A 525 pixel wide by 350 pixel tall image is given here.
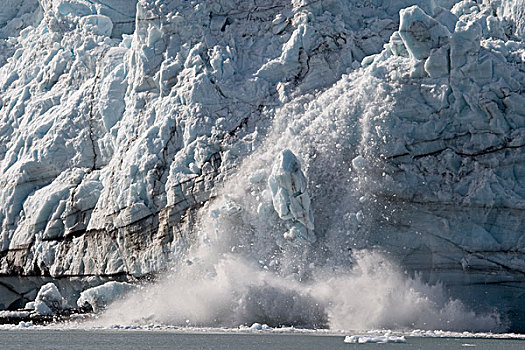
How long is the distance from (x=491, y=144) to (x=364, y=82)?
4.17 metres

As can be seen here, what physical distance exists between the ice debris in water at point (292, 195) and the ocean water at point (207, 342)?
132 inches

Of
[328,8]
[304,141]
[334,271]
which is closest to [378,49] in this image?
[328,8]

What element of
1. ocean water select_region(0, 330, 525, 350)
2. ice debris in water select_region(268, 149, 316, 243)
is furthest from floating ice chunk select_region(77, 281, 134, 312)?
ice debris in water select_region(268, 149, 316, 243)

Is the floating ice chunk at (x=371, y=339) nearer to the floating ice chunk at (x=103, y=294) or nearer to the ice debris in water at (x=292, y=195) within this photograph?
the ice debris in water at (x=292, y=195)

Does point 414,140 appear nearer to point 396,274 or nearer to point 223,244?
point 396,274

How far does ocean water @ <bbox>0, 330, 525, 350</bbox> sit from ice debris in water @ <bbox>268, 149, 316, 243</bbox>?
3362mm

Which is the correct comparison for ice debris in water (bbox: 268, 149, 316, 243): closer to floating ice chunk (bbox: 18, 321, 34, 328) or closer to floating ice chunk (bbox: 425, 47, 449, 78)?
floating ice chunk (bbox: 425, 47, 449, 78)

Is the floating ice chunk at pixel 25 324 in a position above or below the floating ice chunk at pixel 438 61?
below

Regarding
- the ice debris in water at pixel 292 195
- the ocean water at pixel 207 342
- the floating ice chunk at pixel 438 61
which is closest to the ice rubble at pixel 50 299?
the ocean water at pixel 207 342

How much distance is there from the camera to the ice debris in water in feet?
105

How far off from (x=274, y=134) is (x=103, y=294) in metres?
7.14

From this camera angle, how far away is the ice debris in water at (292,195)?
3192 cm

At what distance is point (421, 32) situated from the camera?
1299 inches

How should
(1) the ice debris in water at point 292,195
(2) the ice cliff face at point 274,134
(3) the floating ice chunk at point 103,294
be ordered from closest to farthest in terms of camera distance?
(1) the ice debris in water at point 292,195 → (2) the ice cliff face at point 274,134 → (3) the floating ice chunk at point 103,294
